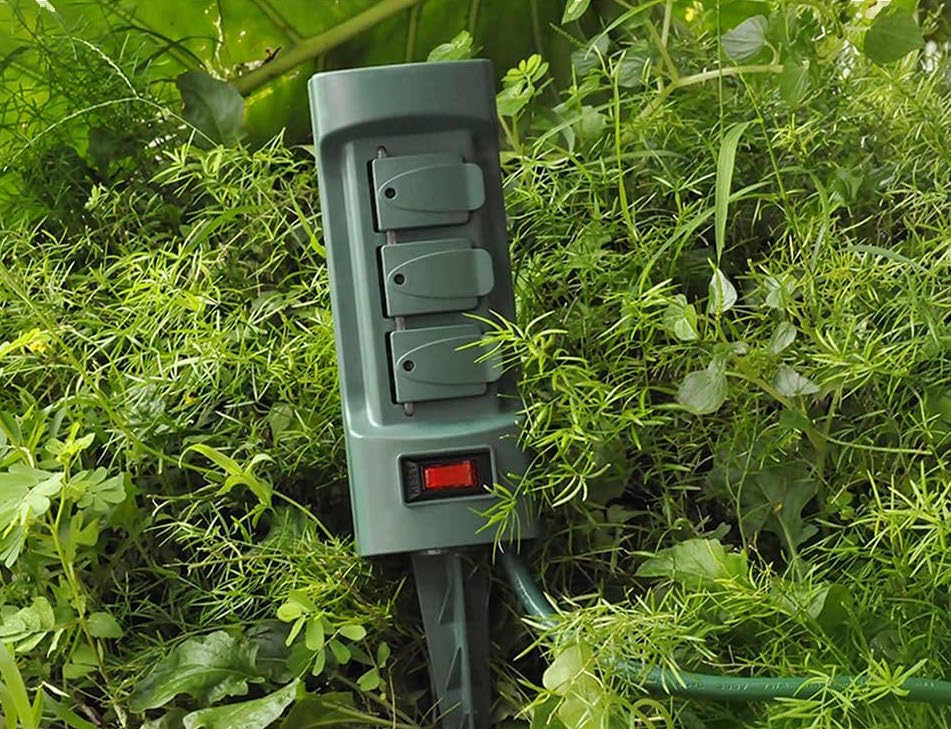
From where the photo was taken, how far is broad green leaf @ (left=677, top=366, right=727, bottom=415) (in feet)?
2.01

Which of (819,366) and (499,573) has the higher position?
(819,366)

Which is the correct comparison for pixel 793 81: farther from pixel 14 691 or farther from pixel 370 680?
pixel 14 691

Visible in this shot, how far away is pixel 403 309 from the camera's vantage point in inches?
25.5

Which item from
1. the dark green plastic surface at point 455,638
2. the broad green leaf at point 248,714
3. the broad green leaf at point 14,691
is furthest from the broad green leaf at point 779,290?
the broad green leaf at point 14,691

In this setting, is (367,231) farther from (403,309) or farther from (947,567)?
(947,567)

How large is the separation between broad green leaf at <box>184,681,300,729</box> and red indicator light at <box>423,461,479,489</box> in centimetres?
13

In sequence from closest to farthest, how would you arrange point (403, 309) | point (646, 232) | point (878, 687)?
point (878, 687) → point (403, 309) → point (646, 232)

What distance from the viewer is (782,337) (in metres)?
0.62

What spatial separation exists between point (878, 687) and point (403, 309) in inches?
12.0

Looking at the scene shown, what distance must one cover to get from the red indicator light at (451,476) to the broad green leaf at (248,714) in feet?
0.43

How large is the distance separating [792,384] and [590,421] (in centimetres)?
11

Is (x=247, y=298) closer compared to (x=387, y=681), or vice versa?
(x=387, y=681)

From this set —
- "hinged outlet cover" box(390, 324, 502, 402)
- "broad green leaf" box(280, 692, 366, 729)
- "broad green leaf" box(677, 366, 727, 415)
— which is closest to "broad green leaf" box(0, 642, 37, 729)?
"broad green leaf" box(280, 692, 366, 729)

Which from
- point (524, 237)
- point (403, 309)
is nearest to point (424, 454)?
point (403, 309)
